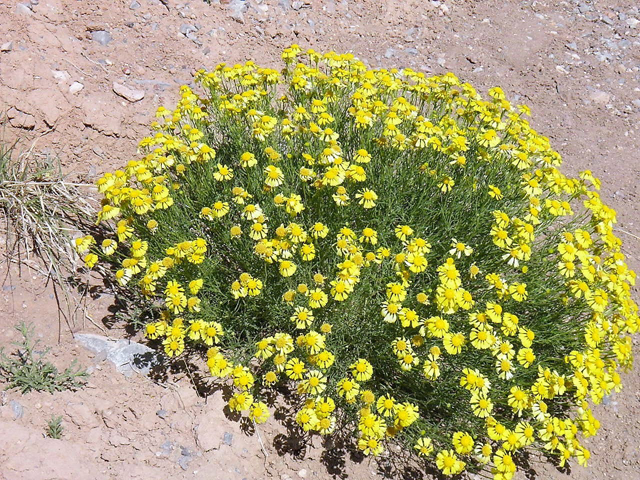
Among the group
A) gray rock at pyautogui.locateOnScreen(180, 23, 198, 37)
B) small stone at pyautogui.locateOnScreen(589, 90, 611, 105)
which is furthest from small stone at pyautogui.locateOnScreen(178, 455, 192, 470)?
small stone at pyautogui.locateOnScreen(589, 90, 611, 105)

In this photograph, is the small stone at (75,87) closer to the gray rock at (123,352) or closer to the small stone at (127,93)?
the small stone at (127,93)

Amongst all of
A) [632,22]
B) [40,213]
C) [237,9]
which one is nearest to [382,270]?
[40,213]

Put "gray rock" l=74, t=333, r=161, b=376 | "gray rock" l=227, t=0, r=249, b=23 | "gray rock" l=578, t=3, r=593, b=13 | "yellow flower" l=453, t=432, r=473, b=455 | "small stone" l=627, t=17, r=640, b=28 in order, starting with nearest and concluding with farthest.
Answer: "yellow flower" l=453, t=432, r=473, b=455, "gray rock" l=74, t=333, r=161, b=376, "gray rock" l=227, t=0, r=249, b=23, "small stone" l=627, t=17, r=640, b=28, "gray rock" l=578, t=3, r=593, b=13

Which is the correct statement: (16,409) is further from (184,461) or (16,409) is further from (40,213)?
(40,213)

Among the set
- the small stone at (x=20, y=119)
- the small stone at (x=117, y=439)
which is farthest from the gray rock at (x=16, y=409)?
the small stone at (x=20, y=119)

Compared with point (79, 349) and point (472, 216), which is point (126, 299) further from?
point (472, 216)

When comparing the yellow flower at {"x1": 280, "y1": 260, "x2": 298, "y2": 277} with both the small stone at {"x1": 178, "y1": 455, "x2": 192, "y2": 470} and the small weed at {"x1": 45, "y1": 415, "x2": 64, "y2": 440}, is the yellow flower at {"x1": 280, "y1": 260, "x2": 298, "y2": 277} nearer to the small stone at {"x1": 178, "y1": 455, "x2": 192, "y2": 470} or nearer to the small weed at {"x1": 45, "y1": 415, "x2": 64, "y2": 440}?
the small stone at {"x1": 178, "y1": 455, "x2": 192, "y2": 470}
